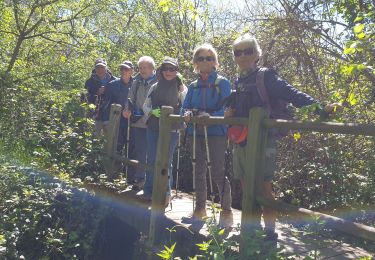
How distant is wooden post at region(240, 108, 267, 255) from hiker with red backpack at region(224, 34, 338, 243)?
0.50 feet

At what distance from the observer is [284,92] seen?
3791mm

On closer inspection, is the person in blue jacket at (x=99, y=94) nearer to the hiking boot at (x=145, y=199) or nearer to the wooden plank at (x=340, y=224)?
the hiking boot at (x=145, y=199)

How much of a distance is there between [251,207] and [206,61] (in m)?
1.64

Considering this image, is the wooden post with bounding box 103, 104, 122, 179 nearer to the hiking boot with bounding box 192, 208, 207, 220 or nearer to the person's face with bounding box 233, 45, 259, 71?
the hiking boot with bounding box 192, 208, 207, 220

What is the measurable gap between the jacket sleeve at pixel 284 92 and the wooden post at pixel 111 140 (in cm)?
337

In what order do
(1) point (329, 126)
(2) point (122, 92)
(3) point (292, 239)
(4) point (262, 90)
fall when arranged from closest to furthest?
1. (1) point (329, 126)
2. (4) point (262, 90)
3. (3) point (292, 239)
4. (2) point (122, 92)

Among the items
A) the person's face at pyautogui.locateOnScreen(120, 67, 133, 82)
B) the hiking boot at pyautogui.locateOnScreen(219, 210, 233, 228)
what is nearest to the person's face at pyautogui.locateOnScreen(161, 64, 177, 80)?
the hiking boot at pyautogui.locateOnScreen(219, 210, 233, 228)

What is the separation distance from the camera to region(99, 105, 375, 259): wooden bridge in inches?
119

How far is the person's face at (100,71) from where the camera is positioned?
7973 millimetres

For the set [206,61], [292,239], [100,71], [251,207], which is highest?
[100,71]

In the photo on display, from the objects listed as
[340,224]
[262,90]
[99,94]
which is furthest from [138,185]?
[340,224]

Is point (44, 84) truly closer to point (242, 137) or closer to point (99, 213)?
point (99, 213)

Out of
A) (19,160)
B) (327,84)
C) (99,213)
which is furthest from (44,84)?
(327,84)

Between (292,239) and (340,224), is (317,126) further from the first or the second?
(292,239)
